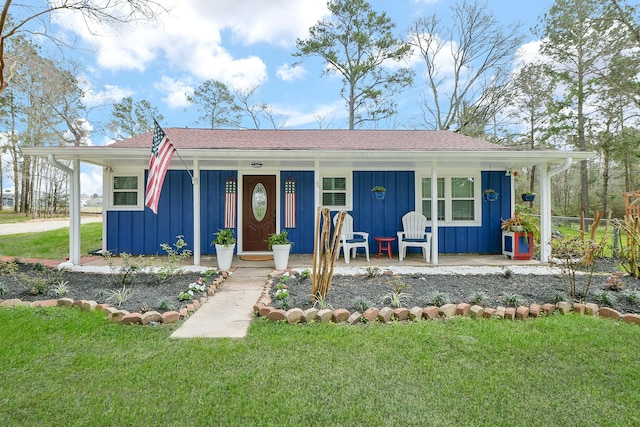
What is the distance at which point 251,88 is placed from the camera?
17312 millimetres

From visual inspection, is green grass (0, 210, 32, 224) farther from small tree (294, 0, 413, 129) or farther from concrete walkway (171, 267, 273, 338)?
concrete walkway (171, 267, 273, 338)

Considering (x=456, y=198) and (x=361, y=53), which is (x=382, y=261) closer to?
(x=456, y=198)

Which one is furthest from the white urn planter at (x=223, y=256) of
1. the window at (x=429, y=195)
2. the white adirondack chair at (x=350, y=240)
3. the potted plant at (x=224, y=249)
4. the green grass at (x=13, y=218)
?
the green grass at (x=13, y=218)

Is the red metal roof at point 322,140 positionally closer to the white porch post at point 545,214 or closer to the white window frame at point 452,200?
the white window frame at point 452,200

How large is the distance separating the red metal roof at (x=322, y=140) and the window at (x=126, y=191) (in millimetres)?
762

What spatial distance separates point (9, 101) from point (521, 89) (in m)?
23.7

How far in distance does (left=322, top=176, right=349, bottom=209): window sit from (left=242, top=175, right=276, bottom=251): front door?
1.10m

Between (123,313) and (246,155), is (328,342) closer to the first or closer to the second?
(123,313)

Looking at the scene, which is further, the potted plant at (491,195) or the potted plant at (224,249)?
the potted plant at (491,195)

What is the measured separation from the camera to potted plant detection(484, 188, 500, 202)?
694 centimetres

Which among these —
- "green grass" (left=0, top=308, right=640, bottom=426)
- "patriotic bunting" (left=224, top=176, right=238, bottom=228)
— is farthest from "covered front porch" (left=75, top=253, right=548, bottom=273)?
"green grass" (left=0, top=308, right=640, bottom=426)

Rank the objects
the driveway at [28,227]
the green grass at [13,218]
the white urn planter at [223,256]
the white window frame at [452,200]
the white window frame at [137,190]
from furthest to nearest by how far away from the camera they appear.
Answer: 1. the green grass at [13,218]
2. the driveway at [28,227]
3. the white window frame at [452,200]
4. the white window frame at [137,190]
5. the white urn planter at [223,256]

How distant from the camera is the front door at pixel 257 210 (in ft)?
23.4

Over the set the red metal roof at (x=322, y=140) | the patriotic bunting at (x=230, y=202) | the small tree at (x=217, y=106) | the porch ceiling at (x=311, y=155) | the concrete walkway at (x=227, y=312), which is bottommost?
the concrete walkway at (x=227, y=312)
